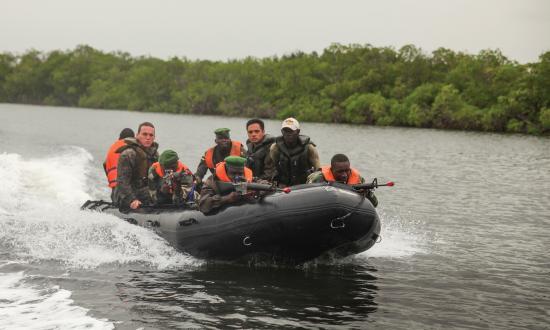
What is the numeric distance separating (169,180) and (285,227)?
7.55 ft

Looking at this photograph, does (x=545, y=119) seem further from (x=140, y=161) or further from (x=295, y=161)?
(x=140, y=161)

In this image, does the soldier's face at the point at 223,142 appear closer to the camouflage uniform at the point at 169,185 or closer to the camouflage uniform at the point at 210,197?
the camouflage uniform at the point at 169,185

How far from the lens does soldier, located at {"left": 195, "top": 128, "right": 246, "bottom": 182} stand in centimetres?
1030

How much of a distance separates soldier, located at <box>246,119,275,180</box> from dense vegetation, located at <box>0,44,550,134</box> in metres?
46.3

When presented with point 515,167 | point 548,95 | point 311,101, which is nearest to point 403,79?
point 311,101

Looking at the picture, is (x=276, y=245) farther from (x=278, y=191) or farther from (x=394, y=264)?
(x=394, y=264)

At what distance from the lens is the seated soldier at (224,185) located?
880 centimetres

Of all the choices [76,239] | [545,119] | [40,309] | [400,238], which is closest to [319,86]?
[545,119]

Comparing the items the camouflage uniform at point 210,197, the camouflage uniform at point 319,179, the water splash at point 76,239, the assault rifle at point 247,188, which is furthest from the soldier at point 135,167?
the camouflage uniform at point 319,179

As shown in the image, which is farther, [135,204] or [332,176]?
[135,204]

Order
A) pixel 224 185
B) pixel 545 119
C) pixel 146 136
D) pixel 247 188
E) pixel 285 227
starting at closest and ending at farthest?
pixel 285 227 < pixel 247 188 < pixel 224 185 < pixel 146 136 < pixel 545 119

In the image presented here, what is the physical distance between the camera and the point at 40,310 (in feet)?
23.3

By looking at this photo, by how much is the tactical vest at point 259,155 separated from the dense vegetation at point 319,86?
152 feet

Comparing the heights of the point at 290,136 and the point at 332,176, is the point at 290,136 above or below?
above
